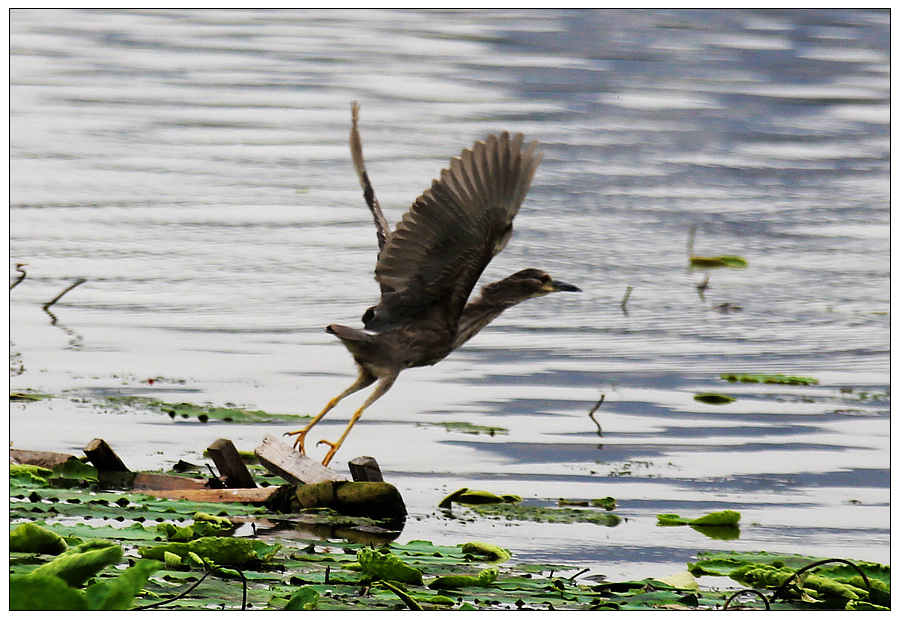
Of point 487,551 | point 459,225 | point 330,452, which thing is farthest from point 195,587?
point 459,225

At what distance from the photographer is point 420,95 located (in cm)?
1566

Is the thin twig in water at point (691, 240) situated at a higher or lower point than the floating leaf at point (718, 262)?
higher

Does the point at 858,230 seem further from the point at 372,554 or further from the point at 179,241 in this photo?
the point at 372,554

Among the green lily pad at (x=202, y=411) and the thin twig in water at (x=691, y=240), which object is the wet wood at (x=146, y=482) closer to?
the green lily pad at (x=202, y=411)

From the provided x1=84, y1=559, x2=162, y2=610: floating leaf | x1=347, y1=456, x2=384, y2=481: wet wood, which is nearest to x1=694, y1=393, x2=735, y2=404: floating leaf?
x1=347, y1=456, x2=384, y2=481: wet wood

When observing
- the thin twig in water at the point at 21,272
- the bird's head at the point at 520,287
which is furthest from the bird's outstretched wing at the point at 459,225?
the thin twig in water at the point at 21,272

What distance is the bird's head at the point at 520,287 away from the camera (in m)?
5.85

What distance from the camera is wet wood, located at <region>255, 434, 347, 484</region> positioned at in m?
5.14

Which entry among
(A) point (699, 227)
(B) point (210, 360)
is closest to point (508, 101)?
(A) point (699, 227)

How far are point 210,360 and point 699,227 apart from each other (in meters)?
4.90

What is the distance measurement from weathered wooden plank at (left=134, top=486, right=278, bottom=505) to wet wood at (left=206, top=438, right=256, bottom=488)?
0.10m

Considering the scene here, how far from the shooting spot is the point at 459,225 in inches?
207

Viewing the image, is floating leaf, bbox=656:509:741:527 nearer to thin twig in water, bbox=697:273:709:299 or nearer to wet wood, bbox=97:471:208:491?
wet wood, bbox=97:471:208:491

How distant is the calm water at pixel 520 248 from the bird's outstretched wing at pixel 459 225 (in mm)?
847
